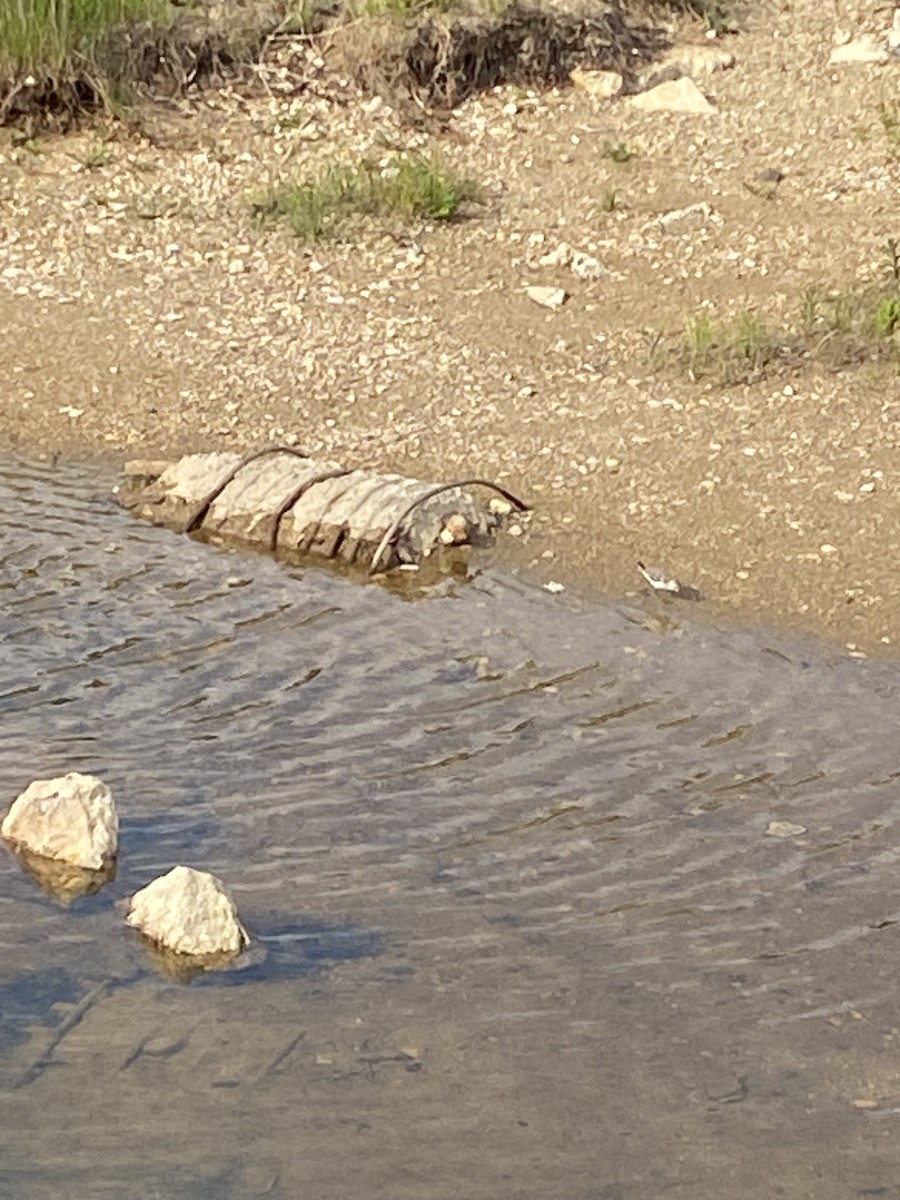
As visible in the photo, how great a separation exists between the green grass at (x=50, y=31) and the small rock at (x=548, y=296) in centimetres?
263

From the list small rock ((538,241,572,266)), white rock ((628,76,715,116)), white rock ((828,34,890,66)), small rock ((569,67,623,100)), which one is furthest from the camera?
white rock ((828,34,890,66))

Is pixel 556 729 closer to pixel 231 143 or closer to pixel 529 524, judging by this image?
pixel 529 524

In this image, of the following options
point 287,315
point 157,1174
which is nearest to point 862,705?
point 157,1174

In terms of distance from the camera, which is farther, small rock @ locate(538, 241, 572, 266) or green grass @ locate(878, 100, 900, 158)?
green grass @ locate(878, 100, 900, 158)

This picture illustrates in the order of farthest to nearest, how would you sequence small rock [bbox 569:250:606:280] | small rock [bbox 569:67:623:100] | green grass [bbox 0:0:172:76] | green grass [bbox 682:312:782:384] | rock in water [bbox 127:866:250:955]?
small rock [bbox 569:67:623:100]
green grass [bbox 0:0:172:76]
small rock [bbox 569:250:606:280]
green grass [bbox 682:312:782:384]
rock in water [bbox 127:866:250:955]

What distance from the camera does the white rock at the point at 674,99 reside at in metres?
9.86

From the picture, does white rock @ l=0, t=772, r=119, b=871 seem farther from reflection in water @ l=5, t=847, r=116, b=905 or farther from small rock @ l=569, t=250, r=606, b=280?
small rock @ l=569, t=250, r=606, b=280

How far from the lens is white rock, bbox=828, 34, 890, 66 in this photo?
1016cm

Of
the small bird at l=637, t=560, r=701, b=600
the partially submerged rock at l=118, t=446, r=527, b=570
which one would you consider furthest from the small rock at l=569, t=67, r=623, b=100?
the small bird at l=637, t=560, r=701, b=600

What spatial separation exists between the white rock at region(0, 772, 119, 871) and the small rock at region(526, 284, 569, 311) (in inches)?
169

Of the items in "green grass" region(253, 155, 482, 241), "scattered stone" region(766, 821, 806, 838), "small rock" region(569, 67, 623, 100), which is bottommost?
"scattered stone" region(766, 821, 806, 838)

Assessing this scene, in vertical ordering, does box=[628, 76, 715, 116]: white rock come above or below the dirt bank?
above

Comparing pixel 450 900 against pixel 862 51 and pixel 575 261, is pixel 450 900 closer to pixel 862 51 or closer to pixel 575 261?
pixel 575 261

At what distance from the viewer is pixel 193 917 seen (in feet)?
12.3
